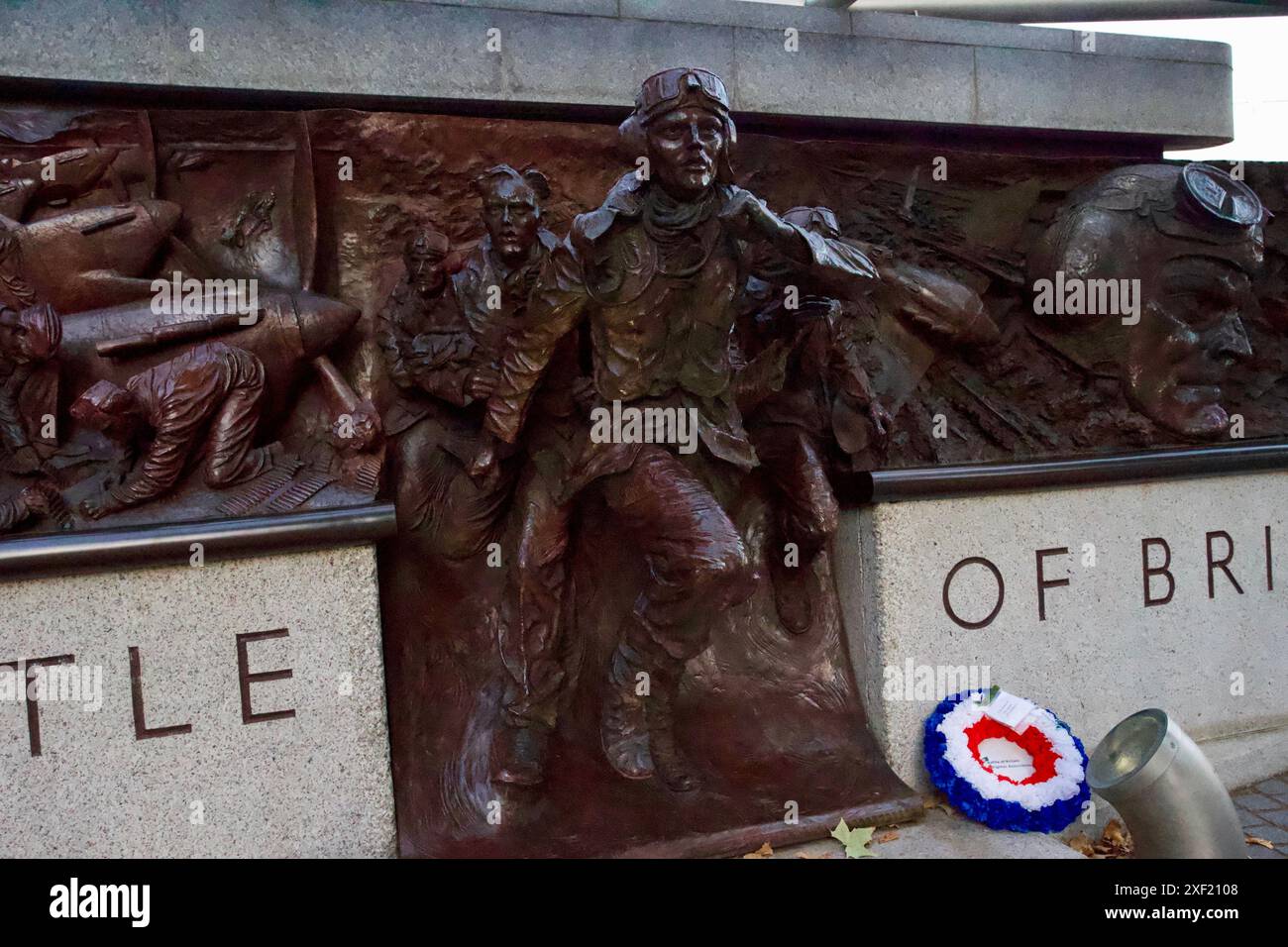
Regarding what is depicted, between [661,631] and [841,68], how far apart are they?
9.47 ft

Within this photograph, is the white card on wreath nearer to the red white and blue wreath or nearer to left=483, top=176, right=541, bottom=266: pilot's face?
the red white and blue wreath

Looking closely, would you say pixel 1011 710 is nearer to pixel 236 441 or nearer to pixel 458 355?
pixel 458 355

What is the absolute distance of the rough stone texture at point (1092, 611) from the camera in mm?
4426

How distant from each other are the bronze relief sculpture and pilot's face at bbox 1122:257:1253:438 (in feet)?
0.93

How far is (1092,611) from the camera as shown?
15.3 ft

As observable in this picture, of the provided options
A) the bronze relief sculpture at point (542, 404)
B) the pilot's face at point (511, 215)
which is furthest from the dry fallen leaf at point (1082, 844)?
the pilot's face at point (511, 215)

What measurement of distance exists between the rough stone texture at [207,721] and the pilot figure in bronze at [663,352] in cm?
83

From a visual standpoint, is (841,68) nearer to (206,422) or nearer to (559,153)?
(559,153)

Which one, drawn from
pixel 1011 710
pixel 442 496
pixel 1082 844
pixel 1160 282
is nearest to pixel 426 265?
pixel 442 496

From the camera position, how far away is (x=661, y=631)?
394 centimetres

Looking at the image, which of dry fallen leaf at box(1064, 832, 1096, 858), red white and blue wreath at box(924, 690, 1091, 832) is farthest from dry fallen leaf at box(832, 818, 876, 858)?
dry fallen leaf at box(1064, 832, 1096, 858)

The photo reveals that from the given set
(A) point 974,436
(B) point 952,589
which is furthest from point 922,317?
(B) point 952,589

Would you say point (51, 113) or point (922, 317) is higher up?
point (51, 113)
